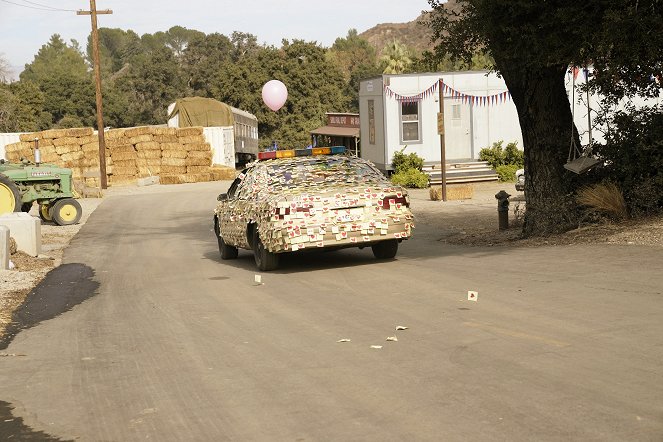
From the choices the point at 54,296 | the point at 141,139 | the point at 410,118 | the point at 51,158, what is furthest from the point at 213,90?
the point at 54,296

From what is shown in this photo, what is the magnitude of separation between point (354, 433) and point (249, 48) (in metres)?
123

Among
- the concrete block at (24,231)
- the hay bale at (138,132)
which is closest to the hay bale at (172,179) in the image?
the hay bale at (138,132)

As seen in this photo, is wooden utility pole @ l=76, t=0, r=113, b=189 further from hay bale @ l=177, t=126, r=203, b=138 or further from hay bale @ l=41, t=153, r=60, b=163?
hay bale @ l=177, t=126, r=203, b=138

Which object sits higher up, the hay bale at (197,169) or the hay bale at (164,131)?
the hay bale at (164,131)

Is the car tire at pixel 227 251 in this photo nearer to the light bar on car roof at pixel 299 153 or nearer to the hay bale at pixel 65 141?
the light bar on car roof at pixel 299 153

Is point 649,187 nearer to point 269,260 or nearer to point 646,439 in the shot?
point 269,260

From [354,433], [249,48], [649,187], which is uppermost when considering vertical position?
[249,48]

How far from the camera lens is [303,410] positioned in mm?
6125

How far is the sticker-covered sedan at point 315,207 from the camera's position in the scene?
42.0ft

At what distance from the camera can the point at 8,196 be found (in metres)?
23.7

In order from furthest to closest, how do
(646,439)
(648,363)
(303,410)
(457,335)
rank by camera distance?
(457,335) → (648,363) → (303,410) → (646,439)

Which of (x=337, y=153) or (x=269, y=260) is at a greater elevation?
(x=337, y=153)

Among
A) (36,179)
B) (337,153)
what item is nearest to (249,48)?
(36,179)

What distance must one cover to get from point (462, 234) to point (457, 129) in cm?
1715
